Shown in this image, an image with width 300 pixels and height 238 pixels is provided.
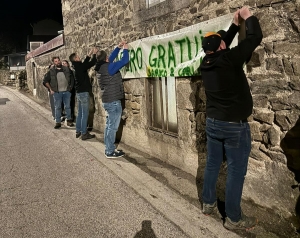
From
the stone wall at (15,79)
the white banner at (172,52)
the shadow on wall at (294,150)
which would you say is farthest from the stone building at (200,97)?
the stone wall at (15,79)

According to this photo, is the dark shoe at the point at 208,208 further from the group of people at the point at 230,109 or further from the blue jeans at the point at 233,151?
the blue jeans at the point at 233,151

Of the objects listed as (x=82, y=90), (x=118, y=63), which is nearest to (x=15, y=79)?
(x=82, y=90)

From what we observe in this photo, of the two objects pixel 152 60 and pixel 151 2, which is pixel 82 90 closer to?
pixel 152 60

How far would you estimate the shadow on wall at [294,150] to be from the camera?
293cm

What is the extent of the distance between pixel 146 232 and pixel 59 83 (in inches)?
234

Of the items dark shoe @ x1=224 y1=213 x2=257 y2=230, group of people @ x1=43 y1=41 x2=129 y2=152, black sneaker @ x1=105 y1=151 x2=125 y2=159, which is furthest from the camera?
black sneaker @ x1=105 y1=151 x2=125 y2=159

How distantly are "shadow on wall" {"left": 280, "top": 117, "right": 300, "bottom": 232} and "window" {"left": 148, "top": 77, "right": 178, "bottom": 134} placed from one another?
6.68ft

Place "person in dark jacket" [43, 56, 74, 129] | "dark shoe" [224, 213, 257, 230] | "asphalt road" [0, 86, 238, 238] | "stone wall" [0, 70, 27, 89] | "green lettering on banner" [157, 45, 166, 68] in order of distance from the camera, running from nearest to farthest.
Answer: "dark shoe" [224, 213, 257, 230] → "asphalt road" [0, 86, 238, 238] → "green lettering on banner" [157, 45, 166, 68] → "person in dark jacket" [43, 56, 74, 129] → "stone wall" [0, 70, 27, 89]

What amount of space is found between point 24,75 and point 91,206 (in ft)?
65.8

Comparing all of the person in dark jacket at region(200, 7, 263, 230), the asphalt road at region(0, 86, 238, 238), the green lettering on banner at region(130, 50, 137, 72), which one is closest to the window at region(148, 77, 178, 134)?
the green lettering on banner at region(130, 50, 137, 72)

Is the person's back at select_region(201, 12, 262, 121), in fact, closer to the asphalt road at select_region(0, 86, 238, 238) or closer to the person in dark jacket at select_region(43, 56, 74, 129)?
the asphalt road at select_region(0, 86, 238, 238)

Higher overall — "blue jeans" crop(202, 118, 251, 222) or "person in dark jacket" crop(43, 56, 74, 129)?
"person in dark jacket" crop(43, 56, 74, 129)

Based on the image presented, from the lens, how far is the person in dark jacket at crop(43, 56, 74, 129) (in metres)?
8.05

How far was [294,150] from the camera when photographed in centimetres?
296
